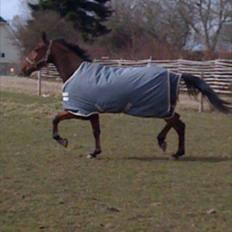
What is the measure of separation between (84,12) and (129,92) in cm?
4317

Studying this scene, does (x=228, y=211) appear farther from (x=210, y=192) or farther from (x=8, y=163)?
(x=8, y=163)

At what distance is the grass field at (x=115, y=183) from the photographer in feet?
23.1

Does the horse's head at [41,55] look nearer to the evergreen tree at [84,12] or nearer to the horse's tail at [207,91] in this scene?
the horse's tail at [207,91]

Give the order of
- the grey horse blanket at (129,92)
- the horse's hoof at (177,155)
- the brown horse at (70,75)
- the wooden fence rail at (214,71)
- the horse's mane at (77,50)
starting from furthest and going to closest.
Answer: the wooden fence rail at (214,71)
the horse's mane at (77,50)
the brown horse at (70,75)
the horse's hoof at (177,155)
the grey horse blanket at (129,92)

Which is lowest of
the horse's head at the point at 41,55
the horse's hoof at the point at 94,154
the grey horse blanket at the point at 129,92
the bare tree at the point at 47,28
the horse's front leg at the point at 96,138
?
the horse's hoof at the point at 94,154

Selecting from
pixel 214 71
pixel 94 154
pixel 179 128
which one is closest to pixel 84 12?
pixel 214 71

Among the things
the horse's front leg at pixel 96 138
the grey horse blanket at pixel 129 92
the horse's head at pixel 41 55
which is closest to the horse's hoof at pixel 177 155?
the grey horse blanket at pixel 129 92

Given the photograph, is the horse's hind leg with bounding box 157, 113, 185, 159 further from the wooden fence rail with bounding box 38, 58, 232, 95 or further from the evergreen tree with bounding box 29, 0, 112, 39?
the evergreen tree with bounding box 29, 0, 112, 39

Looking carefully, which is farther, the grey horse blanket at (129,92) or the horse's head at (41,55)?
the horse's head at (41,55)

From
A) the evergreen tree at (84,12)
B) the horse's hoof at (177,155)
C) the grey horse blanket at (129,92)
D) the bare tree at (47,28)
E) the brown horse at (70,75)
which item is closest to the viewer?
the grey horse blanket at (129,92)

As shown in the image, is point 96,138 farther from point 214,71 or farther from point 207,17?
point 207,17

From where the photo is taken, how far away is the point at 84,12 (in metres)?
53.8

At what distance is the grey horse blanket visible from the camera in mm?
11312

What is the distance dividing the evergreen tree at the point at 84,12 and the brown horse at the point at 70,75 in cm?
3983
